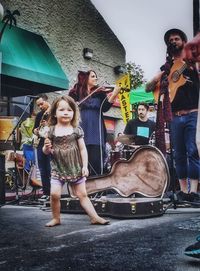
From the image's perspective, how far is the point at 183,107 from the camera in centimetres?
459

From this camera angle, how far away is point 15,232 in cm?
302

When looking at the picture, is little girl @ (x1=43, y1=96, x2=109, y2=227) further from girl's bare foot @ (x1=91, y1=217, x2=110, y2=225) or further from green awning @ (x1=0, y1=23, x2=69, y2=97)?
green awning @ (x1=0, y1=23, x2=69, y2=97)

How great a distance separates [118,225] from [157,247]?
3.14ft

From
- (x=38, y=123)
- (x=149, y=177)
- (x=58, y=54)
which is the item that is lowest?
(x=149, y=177)

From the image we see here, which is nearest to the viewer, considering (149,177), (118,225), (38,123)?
(118,225)

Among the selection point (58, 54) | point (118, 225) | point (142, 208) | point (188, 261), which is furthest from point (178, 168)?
point (58, 54)

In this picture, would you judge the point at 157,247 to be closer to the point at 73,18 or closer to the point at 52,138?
the point at 52,138

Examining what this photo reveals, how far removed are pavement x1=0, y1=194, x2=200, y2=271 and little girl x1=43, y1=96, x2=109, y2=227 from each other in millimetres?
169

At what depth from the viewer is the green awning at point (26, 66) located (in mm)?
8992

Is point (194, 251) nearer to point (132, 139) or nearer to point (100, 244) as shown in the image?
point (100, 244)

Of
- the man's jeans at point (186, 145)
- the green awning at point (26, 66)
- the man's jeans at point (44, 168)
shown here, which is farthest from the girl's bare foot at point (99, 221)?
the green awning at point (26, 66)

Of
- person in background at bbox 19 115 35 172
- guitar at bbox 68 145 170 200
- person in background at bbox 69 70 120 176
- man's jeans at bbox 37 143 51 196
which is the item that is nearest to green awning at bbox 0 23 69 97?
person in background at bbox 19 115 35 172

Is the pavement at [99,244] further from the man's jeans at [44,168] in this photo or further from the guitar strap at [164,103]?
the man's jeans at [44,168]

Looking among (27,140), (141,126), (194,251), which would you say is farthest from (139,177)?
(27,140)
